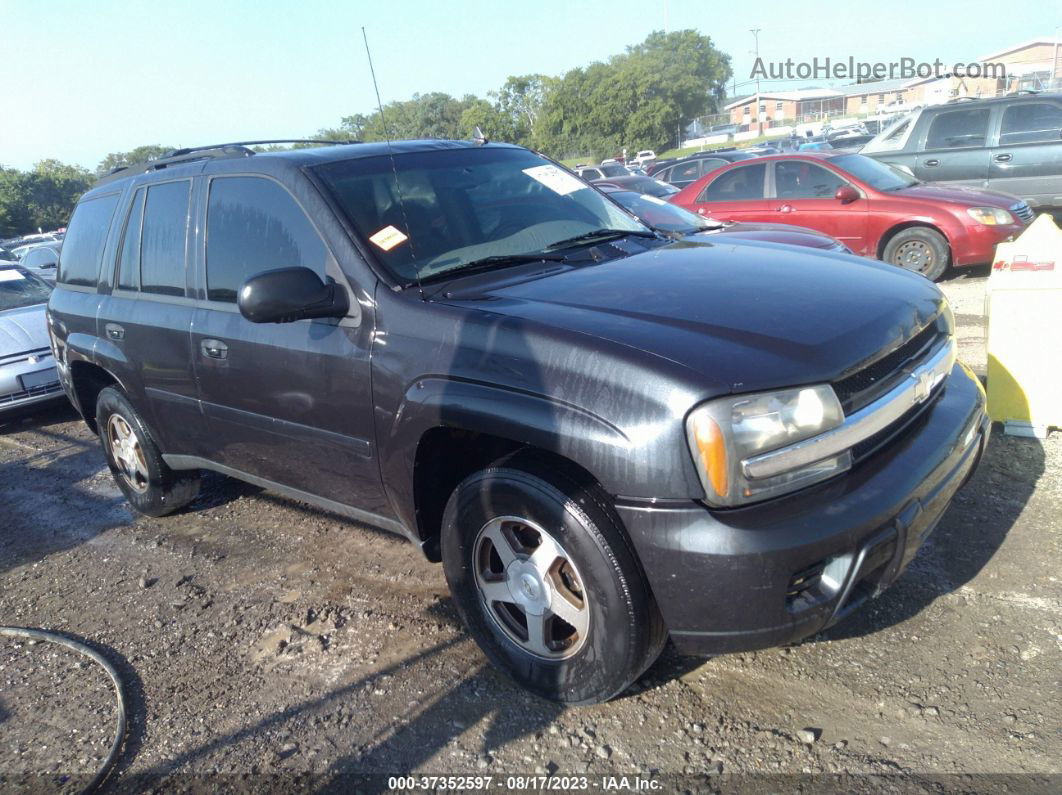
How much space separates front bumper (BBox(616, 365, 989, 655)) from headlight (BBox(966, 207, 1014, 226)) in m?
7.15

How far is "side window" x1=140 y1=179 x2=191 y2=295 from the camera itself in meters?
3.85

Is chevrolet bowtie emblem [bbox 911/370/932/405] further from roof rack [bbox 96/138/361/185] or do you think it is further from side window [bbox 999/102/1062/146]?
side window [bbox 999/102/1062/146]

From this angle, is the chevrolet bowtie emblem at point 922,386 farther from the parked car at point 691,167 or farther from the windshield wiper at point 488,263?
the parked car at point 691,167

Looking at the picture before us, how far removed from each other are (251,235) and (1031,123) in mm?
10777

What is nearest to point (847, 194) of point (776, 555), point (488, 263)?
point (488, 263)

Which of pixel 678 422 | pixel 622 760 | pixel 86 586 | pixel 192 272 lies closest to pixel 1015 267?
pixel 678 422

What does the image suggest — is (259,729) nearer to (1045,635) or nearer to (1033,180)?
(1045,635)

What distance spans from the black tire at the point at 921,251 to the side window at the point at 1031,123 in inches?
131

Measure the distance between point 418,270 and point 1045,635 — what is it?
8.27 ft

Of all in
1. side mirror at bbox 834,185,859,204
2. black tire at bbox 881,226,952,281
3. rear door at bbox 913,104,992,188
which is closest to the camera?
black tire at bbox 881,226,952,281

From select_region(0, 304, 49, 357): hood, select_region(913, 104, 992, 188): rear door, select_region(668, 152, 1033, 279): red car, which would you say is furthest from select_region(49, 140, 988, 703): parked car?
select_region(913, 104, 992, 188): rear door

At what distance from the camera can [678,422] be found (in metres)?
2.21

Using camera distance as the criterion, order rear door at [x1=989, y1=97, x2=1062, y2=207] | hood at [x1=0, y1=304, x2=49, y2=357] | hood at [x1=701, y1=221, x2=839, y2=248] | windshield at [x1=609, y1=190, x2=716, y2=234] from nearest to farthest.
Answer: hood at [x1=701, y1=221, x2=839, y2=248] → windshield at [x1=609, y1=190, x2=716, y2=234] → hood at [x1=0, y1=304, x2=49, y2=357] → rear door at [x1=989, y1=97, x2=1062, y2=207]

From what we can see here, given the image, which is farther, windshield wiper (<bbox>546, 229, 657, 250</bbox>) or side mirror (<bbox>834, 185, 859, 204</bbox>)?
side mirror (<bbox>834, 185, 859, 204</bbox>)
